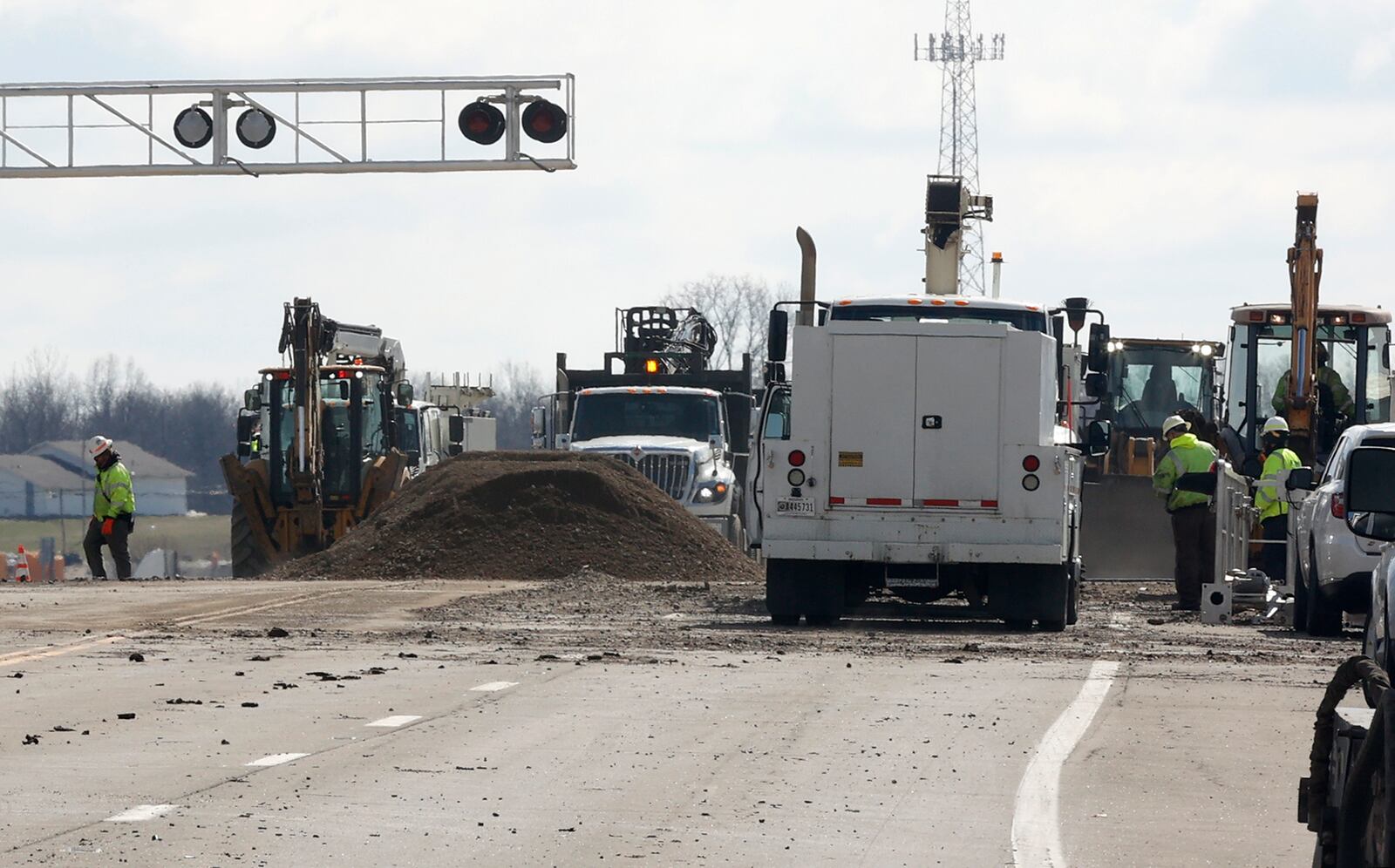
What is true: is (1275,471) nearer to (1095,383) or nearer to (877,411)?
(1095,383)

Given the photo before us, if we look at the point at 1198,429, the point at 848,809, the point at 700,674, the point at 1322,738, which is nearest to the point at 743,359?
the point at 1198,429

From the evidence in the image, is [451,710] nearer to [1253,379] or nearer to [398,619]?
[398,619]

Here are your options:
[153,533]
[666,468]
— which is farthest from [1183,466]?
[153,533]

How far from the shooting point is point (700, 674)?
15.6 meters

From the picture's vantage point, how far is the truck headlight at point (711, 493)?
34625 mm

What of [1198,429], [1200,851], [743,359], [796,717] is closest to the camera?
[1200,851]

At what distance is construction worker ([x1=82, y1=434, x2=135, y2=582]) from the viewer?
29.3m

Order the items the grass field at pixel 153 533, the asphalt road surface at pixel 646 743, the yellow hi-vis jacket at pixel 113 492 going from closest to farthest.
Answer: the asphalt road surface at pixel 646 743
the yellow hi-vis jacket at pixel 113 492
the grass field at pixel 153 533

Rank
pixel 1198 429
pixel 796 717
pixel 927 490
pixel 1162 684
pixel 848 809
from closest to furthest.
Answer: pixel 848 809, pixel 796 717, pixel 1162 684, pixel 927 490, pixel 1198 429

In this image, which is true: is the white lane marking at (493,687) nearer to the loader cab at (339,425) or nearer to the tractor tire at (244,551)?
the tractor tire at (244,551)

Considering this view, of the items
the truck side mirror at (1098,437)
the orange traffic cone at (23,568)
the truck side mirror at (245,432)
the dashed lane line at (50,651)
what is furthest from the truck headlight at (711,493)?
the dashed lane line at (50,651)

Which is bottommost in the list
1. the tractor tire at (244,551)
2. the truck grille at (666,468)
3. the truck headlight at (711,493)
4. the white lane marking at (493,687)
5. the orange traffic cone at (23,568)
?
the orange traffic cone at (23,568)

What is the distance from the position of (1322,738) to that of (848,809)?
10.7 ft

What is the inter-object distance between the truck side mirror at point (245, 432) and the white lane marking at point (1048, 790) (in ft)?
72.0
